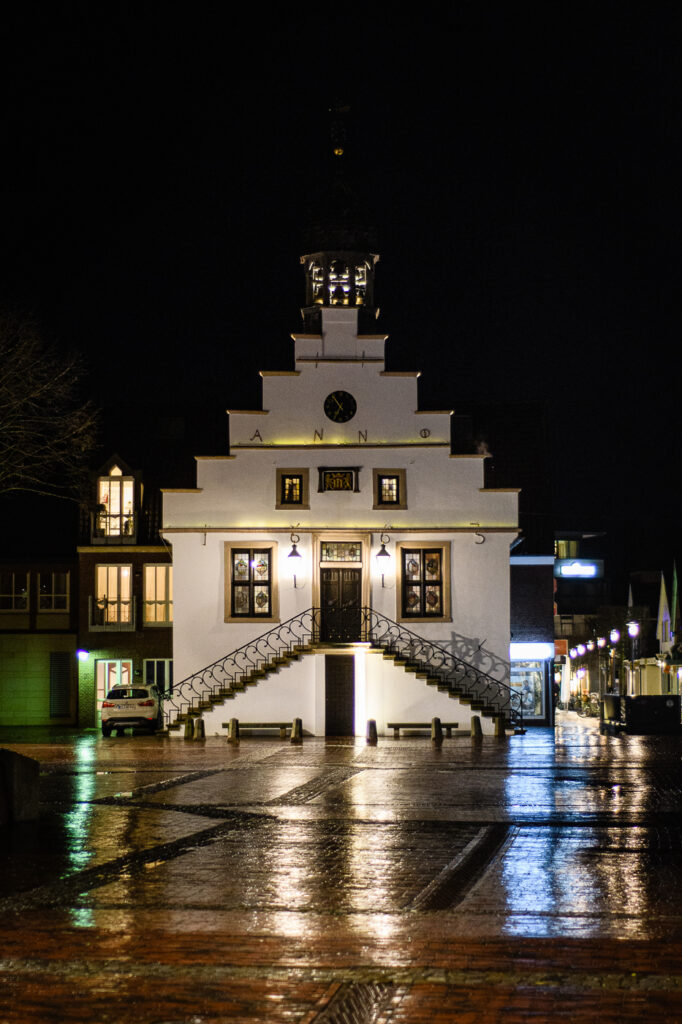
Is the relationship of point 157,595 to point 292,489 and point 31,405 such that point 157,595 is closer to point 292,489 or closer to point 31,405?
point 292,489

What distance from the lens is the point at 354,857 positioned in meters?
13.7

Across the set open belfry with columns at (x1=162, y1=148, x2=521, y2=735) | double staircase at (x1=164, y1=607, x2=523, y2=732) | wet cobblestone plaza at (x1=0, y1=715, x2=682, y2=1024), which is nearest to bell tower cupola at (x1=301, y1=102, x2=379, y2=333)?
open belfry with columns at (x1=162, y1=148, x2=521, y2=735)

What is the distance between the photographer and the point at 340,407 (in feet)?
127

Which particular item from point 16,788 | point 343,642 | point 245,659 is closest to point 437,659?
point 343,642

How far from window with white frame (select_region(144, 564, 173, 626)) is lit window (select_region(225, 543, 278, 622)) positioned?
647cm

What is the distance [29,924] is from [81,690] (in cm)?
3431

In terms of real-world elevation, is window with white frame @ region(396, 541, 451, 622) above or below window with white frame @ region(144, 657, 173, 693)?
above

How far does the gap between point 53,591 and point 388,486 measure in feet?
43.6

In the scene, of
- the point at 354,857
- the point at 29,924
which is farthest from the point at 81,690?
the point at 29,924

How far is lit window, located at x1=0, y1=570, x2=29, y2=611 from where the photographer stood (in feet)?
149

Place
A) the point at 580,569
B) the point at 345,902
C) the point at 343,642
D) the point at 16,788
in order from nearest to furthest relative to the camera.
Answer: the point at 345,902
the point at 16,788
the point at 343,642
the point at 580,569

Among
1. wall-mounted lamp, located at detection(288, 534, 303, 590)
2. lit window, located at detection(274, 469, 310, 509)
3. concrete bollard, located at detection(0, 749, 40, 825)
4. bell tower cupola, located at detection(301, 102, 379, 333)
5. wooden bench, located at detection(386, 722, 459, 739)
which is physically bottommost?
wooden bench, located at detection(386, 722, 459, 739)

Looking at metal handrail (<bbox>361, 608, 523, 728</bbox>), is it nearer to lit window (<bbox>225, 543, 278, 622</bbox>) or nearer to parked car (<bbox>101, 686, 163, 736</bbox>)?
lit window (<bbox>225, 543, 278, 622</bbox>)

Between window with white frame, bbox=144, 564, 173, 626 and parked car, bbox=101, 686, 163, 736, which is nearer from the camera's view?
A: parked car, bbox=101, 686, 163, 736
